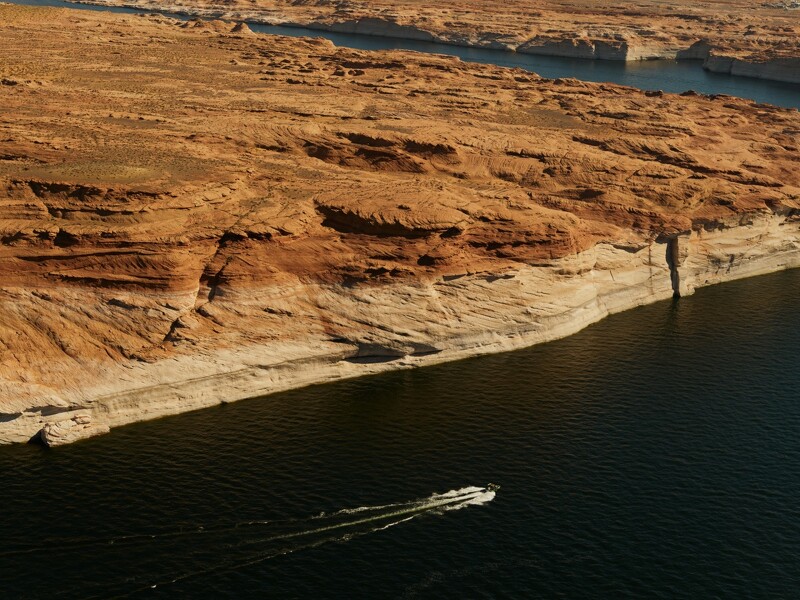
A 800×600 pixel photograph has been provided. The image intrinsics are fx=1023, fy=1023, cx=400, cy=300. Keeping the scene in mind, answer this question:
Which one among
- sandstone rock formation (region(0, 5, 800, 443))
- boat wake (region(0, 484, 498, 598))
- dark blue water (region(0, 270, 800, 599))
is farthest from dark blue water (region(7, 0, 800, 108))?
boat wake (region(0, 484, 498, 598))

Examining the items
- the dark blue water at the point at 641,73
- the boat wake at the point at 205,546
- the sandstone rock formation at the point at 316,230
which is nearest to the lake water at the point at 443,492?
the boat wake at the point at 205,546

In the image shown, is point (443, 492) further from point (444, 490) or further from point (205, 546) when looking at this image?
point (205, 546)

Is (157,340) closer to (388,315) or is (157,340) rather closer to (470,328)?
(388,315)

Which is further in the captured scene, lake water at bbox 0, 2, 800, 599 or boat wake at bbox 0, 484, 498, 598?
lake water at bbox 0, 2, 800, 599

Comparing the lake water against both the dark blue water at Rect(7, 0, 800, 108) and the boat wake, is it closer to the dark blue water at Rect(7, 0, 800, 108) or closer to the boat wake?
the boat wake

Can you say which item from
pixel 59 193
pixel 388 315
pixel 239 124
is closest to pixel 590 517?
pixel 388 315
